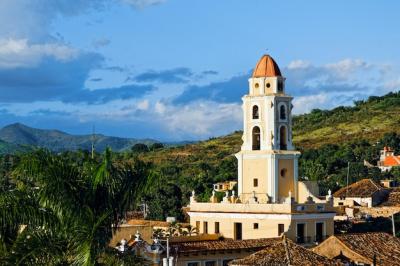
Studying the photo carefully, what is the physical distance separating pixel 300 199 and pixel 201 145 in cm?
9450

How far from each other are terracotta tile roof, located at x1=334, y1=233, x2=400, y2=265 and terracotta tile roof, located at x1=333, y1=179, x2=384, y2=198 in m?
37.4

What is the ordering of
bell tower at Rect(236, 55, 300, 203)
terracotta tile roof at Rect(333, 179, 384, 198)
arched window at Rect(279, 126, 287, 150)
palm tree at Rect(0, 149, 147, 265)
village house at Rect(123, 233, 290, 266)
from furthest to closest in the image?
terracotta tile roof at Rect(333, 179, 384, 198) → arched window at Rect(279, 126, 287, 150) → bell tower at Rect(236, 55, 300, 203) → village house at Rect(123, 233, 290, 266) → palm tree at Rect(0, 149, 147, 265)

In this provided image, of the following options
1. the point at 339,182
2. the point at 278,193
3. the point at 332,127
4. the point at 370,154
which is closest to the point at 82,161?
the point at 278,193

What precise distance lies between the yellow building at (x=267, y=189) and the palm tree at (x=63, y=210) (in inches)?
1009

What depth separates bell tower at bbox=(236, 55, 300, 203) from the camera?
1859 inches

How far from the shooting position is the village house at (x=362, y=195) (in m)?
79.2

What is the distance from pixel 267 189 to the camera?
47.2 metres

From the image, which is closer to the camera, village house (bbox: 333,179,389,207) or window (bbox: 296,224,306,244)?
window (bbox: 296,224,306,244)

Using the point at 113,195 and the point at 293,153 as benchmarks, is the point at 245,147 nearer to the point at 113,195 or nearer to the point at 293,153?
the point at 293,153

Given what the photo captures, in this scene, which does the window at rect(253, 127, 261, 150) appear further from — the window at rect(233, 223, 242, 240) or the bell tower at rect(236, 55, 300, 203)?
the window at rect(233, 223, 242, 240)

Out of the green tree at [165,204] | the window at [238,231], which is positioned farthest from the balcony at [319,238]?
the green tree at [165,204]

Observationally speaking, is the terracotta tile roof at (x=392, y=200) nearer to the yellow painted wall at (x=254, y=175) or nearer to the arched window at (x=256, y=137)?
the arched window at (x=256, y=137)

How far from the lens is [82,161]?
20031mm

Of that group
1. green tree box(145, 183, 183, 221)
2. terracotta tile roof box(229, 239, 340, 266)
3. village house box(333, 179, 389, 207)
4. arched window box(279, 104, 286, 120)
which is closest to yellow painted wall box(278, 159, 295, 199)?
arched window box(279, 104, 286, 120)
